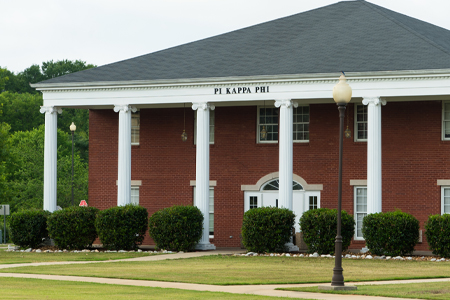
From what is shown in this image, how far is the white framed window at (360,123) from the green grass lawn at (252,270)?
7064mm

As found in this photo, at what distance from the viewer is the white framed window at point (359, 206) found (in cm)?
3102

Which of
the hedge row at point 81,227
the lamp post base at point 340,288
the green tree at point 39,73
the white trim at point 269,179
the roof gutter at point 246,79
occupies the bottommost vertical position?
the lamp post base at point 340,288

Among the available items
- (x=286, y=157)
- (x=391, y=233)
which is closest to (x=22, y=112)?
(x=286, y=157)

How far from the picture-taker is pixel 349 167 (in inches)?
1235

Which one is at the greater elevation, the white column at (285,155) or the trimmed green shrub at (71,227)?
the white column at (285,155)

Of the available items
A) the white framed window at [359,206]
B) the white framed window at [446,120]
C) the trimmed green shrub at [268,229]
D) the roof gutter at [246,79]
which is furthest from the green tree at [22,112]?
the white framed window at [446,120]

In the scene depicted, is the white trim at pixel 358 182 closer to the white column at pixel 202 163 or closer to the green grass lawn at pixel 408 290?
the white column at pixel 202 163

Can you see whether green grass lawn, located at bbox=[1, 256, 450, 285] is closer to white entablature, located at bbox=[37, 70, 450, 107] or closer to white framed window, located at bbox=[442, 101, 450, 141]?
white entablature, located at bbox=[37, 70, 450, 107]

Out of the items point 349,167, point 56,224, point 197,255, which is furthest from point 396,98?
point 56,224

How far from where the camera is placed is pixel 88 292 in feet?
53.8

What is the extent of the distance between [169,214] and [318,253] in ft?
18.1

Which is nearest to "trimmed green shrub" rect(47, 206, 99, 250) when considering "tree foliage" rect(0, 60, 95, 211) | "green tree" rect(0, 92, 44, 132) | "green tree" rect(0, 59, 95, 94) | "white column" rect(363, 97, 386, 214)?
"white column" rect(363, 97, 386, 214)

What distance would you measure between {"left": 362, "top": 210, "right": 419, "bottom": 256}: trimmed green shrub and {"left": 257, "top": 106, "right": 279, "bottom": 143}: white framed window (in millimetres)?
6998

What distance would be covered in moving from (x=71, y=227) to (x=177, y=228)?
4025 mm
